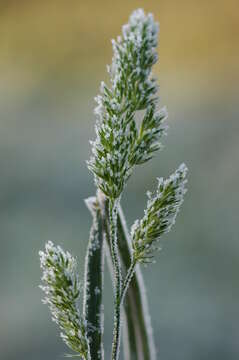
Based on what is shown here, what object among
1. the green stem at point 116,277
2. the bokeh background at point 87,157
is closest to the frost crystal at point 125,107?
the green stem at point 116,277

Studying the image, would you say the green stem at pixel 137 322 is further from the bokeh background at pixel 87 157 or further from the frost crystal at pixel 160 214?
the bokeh background at pixel 87 157

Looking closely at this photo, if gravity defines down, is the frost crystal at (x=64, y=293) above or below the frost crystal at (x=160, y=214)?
below

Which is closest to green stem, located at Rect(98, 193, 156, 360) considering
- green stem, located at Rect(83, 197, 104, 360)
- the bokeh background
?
green stem, located at Rect(83, 197, 104, 360)

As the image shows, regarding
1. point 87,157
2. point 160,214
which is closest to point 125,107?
point 160,214

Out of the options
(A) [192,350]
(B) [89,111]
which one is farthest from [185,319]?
(B) [89,111]

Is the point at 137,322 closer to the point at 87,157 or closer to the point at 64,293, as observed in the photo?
the point at 64,293

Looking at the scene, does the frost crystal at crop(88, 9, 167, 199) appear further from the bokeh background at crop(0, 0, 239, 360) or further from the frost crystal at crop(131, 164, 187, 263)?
the bokeh background at crop(0, 0, 239, 360)
